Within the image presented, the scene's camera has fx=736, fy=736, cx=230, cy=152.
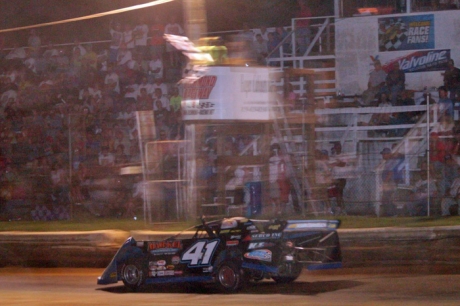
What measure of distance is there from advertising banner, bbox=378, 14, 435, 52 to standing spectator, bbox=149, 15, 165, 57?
6.14 metres

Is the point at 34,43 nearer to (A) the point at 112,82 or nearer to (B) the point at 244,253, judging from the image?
(A) the point at 112,82

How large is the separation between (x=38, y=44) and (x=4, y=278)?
39.1ft

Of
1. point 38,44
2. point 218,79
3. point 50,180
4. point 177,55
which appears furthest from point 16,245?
point 38,44

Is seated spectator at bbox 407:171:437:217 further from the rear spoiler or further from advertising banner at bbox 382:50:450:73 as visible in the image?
the rear spoiler

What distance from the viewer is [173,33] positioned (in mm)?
20953

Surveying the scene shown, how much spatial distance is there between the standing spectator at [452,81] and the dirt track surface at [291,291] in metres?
6.92

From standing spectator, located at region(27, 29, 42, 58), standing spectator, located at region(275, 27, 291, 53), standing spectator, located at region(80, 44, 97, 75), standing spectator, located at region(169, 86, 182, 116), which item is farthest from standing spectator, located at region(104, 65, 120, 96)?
standing spectator, located at region(275, 27, 291, 53)

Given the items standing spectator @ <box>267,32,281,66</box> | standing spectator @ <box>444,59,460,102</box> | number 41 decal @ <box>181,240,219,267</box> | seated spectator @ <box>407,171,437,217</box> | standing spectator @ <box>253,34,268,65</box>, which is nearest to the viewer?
number 41 decal @ <box>181,240,219,267</box>

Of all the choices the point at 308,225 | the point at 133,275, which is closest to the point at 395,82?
the point at 308,225

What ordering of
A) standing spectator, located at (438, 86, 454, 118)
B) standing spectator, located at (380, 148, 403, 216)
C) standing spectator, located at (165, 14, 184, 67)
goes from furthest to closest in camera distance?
standing spectator, located at (165, 14, 184, 67) → standing spectator, located at (438, 86, 454, 118) → standing spectator, located at (380, 148, 403, 216)

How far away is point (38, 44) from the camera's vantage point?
892 inches

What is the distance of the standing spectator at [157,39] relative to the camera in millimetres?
20962

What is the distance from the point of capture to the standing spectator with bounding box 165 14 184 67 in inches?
814

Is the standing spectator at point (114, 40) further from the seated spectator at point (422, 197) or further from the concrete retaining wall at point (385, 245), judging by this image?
the seated spectator at point (422, 197)
